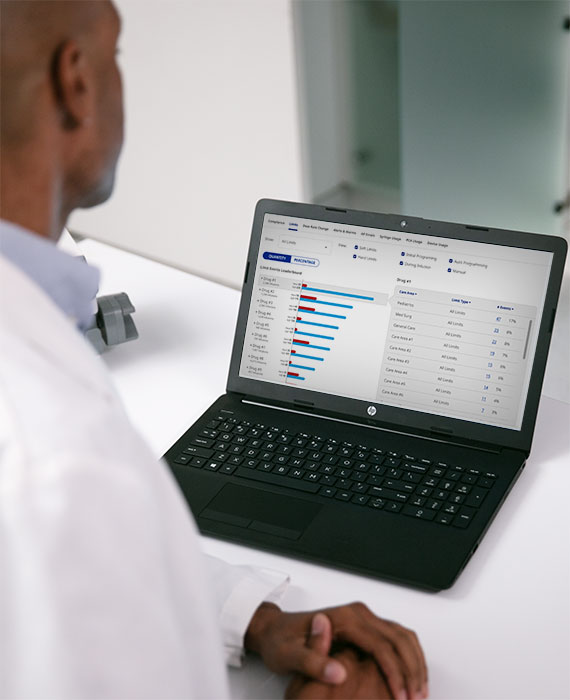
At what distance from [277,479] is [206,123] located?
2.33 metres

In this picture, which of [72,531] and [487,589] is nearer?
[72,531]

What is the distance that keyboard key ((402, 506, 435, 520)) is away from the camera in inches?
39.0

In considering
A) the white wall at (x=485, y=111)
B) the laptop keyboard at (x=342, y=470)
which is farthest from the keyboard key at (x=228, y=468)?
the white wall at (x=485, y=111)

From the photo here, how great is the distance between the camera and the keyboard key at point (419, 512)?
990 millimetres

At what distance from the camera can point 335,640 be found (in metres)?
0.86

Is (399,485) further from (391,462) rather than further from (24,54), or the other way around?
(24,54)

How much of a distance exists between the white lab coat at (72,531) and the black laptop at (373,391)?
38 centimetres

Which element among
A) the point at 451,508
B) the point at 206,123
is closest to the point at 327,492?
the point at 451,508

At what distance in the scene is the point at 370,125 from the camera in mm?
3381

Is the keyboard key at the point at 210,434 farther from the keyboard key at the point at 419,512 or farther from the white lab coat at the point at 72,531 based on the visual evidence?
the white lab coat at the point at 72,531

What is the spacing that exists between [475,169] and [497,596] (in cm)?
234

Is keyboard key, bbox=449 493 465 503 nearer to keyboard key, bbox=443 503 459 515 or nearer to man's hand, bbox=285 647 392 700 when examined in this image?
keyboard key, bbox=443 503 459 515

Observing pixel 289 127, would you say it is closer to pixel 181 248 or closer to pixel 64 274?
pixel 181 248

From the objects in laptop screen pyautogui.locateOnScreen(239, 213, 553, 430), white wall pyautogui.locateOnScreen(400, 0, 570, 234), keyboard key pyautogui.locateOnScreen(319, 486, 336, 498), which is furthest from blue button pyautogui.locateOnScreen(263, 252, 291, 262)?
white wall pyautogui.locateOnScreen(400, 0, 570, 234)
